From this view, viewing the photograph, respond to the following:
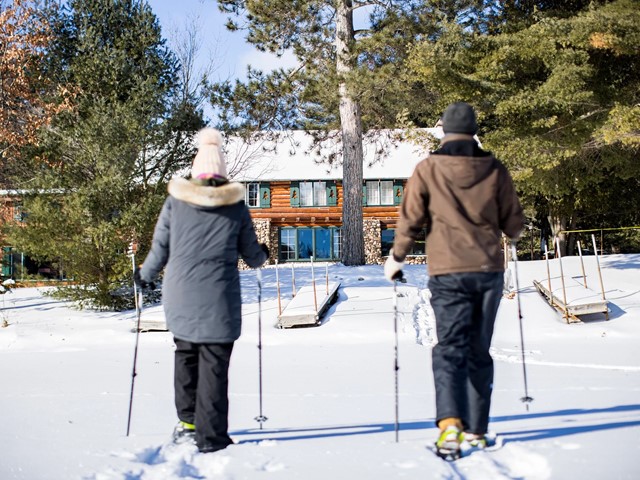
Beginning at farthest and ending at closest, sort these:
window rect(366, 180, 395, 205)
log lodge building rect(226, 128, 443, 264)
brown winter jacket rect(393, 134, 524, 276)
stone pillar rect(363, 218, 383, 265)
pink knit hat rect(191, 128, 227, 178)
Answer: window rect(366, 180, 395, 205)
log lodge building rect(226, 128, 443, 264)
stone pillar rect(363, 218, 383, 265)
pink knit hat rect(191, 128, 227, 178)
brown winter jacket rect(393, 134, 524, 276)

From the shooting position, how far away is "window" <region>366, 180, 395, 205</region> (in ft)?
105

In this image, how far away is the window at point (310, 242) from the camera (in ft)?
105

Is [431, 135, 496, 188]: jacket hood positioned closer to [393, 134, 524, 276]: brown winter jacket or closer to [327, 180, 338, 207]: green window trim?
[393, 134, 524, 276]: brown winter jacket

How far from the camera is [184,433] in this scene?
4156mm

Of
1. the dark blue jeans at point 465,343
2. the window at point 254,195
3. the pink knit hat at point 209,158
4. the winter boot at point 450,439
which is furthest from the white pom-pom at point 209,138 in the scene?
the window at point 254,195

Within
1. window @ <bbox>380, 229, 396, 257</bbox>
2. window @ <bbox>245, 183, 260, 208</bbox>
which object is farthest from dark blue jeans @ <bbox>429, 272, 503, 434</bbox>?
window @ <bbox>245, 183, 260, 208</bbox>

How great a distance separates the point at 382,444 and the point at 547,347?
19.2 ft

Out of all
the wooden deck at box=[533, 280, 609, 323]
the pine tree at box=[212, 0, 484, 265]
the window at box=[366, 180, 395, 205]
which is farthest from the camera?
the window at box=[366, 180, 395, 205]

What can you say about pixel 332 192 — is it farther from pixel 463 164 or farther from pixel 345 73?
pixel 463 164

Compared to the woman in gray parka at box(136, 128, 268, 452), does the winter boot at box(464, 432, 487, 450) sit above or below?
below

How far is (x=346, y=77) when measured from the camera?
1641 cm

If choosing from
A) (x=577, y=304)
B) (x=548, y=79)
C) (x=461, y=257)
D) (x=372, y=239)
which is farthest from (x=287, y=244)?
(x=461, y=257)

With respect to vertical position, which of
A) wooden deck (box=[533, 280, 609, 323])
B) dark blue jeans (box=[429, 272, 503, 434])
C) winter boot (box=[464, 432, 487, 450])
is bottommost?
winter boot (box=[464, 432, 487, 450])

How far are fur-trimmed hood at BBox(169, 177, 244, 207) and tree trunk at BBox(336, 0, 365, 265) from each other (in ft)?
46.7
